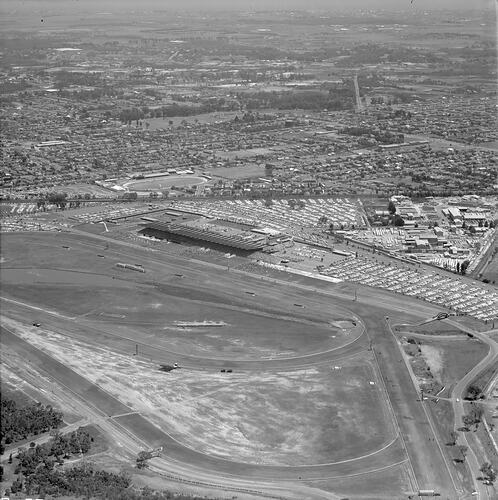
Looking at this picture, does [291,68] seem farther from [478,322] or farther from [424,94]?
[478,322]

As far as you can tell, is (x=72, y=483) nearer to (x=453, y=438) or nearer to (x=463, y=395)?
(x=453, y=438)

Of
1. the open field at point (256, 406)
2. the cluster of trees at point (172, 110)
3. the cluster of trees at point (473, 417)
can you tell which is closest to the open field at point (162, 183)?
the cluster of trees at point (172, 110)

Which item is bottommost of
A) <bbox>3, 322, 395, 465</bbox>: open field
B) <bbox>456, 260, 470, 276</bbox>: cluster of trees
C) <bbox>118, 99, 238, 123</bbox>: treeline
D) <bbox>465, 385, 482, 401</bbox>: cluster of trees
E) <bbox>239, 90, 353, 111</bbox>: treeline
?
<bbox>3, 322, 395, 465</bbox>: open field

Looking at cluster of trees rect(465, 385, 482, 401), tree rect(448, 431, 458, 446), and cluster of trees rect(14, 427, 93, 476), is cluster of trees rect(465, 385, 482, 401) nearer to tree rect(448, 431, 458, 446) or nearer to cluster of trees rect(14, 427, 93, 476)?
tree rect(448, 431, 458, 446)

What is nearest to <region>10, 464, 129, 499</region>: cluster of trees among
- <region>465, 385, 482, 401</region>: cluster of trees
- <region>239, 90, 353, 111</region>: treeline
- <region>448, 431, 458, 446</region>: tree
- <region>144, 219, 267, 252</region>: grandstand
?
<region>448, 431, 458, 446</region>: tree

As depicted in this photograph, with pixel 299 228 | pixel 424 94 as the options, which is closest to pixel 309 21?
pixel 424 94

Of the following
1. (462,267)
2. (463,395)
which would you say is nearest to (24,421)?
(463,395)
